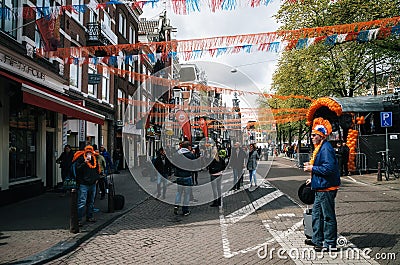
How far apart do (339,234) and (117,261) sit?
3940mm

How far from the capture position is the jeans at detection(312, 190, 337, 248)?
5555 millimetres

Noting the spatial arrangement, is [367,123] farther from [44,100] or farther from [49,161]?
[44,100]

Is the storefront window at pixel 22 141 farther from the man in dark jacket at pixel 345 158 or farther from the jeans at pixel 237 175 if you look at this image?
the man in dark jacket at pixel 345 158

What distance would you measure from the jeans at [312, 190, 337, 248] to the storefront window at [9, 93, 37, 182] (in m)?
9.22

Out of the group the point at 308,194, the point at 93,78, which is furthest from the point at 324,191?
the point at 93,78

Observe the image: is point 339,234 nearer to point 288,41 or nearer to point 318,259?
point 318,259

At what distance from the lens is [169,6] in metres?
7.44

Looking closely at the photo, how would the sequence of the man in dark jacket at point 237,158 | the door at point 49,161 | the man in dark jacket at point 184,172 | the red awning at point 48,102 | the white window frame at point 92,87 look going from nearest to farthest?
the red awning at point 48,102, the man in dark jacket at point 184,172, the man in dark jacket at point 237,158, the door at point 49,161, the white window frame at point 92,87

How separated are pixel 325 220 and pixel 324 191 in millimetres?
438

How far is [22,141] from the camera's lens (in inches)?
495

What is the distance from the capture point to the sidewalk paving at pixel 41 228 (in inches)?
232

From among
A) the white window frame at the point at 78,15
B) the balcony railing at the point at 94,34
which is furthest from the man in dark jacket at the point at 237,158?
the balcony railing at the point at 94,34

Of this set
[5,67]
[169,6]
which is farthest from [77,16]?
[169,6]

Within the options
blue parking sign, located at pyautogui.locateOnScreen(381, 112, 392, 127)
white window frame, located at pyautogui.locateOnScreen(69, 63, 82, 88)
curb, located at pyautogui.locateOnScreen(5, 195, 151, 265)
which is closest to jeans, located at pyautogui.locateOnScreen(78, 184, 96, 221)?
curb, located at pyautogui.locateOnScreen(5, 195, 151, 265)
